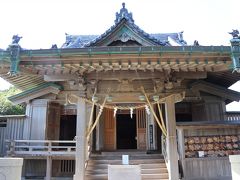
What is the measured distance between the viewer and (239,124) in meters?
9.91

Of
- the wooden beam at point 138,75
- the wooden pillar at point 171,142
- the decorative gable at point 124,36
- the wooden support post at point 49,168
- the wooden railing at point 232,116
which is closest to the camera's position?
the wooden pillar at point 171,142

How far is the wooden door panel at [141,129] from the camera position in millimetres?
13578

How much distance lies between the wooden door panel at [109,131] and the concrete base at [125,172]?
18.4 ft

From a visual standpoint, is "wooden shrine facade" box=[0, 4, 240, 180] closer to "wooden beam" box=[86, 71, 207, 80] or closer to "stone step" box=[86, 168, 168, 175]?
"wooden beam" box=[86, 71, 207, 80]

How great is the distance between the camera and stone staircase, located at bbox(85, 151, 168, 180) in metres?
9.24

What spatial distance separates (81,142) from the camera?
820cm

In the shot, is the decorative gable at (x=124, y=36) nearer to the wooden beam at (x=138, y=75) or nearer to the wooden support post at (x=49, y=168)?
the wooden beam at (x=138, y=75)

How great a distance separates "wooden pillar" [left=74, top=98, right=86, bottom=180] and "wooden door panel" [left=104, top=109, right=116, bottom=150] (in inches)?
207

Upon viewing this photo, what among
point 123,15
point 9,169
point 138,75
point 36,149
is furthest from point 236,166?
point 36,149

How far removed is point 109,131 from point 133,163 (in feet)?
12.6

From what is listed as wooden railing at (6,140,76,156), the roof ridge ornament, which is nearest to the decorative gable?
the roof ridge ornament

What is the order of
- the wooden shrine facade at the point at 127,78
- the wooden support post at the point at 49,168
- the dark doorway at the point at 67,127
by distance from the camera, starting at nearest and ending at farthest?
the wooden shrine facade at the point at 127,78, the wooden support post at the point at 49,168, the dark doorway at the point at 67,127

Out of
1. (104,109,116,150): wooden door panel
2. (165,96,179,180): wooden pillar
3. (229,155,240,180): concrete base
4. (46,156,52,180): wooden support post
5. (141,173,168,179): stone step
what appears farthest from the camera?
(104,109,116,150): wooden door panel

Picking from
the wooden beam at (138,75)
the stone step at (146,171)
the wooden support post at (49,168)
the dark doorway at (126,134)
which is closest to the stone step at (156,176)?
the stone step at (146,171)
